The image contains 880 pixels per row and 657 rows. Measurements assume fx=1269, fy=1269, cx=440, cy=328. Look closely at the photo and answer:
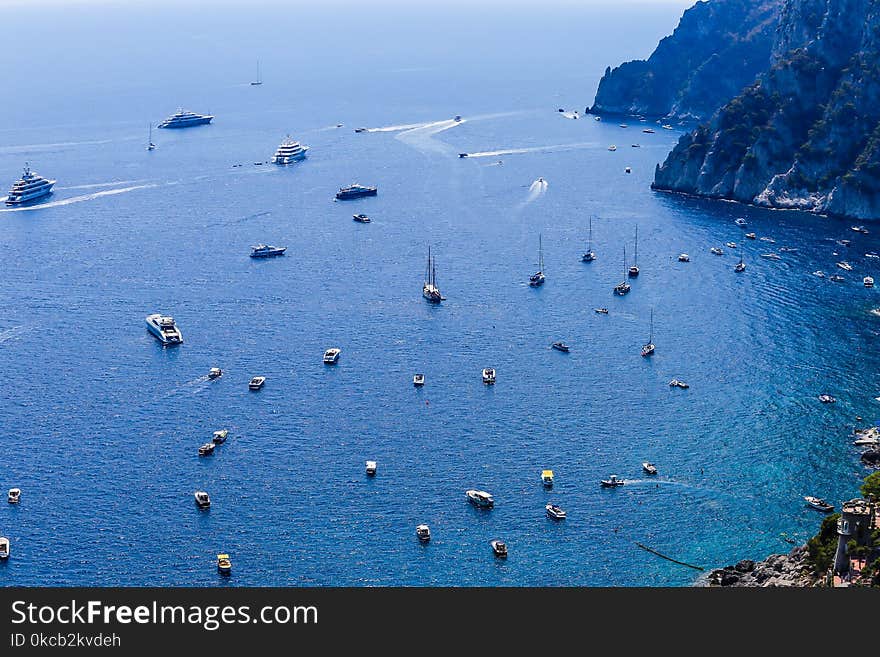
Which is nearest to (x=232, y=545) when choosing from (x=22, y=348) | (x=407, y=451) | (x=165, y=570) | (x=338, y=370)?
(x=165, y=570)

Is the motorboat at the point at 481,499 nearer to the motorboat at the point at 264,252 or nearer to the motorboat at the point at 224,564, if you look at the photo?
the motorboat at the point at 224,564

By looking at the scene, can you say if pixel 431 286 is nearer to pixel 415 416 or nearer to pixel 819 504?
pixel 415 416

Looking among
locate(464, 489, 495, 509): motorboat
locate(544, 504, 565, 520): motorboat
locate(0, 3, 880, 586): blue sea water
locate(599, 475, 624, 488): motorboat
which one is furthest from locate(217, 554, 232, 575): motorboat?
locate(599, 475, 624, 488): motorboat

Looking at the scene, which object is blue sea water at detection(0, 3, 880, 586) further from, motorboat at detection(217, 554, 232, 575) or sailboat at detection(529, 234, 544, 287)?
sailboat at detection(529, 234, 544, 287)

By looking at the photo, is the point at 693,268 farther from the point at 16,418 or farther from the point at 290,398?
the point at 16,418

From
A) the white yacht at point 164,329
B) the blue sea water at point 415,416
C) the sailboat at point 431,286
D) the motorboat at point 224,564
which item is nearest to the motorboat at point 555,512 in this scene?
the blue sea water at point 415,416

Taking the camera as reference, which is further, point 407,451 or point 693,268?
point 693,268
